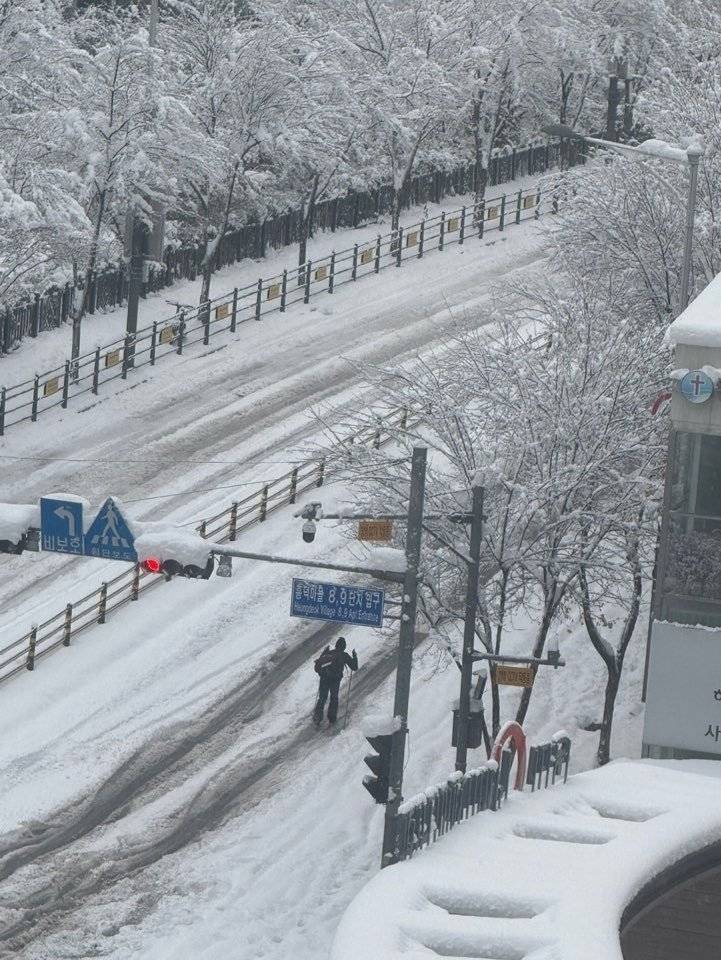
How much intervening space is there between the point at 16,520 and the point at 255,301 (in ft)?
94.4

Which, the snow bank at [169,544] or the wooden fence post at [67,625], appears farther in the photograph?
the wooden fence post at [67,625]

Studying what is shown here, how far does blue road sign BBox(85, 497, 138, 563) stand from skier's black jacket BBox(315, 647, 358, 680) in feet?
28.4

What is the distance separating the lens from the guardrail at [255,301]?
140 feet

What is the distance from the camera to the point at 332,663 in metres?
29.1

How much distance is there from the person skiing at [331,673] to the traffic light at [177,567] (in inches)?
335

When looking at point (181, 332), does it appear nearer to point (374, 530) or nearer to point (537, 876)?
point (374, 530)

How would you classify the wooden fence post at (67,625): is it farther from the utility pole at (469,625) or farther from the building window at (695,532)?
the building window at (695,532)

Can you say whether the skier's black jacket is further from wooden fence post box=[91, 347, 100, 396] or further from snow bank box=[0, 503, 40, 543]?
wooden fence post box=[91, 347, 100, 396]

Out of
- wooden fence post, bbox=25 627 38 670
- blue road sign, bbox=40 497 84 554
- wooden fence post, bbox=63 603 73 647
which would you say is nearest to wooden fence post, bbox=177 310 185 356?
wooden fence post, bbox=63 603 73 647

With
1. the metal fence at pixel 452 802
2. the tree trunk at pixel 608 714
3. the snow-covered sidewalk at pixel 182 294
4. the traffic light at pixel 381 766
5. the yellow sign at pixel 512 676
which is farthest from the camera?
the snow-covered sidewalk at pixel 182 294

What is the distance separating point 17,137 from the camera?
44594 millimetres

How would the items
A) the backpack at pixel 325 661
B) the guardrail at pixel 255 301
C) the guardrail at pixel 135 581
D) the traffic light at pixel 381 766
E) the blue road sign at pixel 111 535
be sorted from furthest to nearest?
1. the guardrail at pixel 255 301
2. the guardrail at pixel 135 581
3. the backpack at pixel 325 661
4. the blue road sign at pixel 111 535
5. the traffic light at pixel 381 766

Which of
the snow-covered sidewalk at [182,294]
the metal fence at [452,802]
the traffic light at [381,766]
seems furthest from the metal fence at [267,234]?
the traffic light at [381,766]

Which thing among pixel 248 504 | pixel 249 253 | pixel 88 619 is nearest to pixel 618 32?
pixel 249 253
